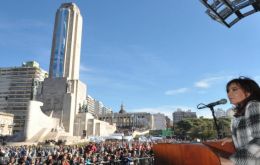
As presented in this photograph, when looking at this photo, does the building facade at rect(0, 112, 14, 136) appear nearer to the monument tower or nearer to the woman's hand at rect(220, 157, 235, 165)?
the monument tower

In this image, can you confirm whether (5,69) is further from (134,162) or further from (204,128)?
(134,162)

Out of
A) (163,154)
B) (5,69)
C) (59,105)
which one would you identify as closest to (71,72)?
(59,105)

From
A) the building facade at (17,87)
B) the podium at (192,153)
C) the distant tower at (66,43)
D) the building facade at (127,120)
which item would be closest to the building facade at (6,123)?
the building facade at (17,87)

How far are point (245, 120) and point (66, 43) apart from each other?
98885 millimetres

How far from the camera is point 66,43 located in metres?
96.9

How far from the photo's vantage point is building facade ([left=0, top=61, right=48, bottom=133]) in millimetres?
135625

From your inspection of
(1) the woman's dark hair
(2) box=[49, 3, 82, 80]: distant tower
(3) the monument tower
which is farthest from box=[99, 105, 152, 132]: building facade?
(1) the woman's dark hair

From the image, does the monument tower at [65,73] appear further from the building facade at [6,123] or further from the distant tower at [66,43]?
the building facade at [6,123]

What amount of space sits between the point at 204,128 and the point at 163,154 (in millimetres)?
94580

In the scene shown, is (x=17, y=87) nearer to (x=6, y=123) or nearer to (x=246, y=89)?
(x=6, y=123)

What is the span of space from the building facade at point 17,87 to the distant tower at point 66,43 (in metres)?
43.8

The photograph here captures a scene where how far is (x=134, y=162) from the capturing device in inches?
705

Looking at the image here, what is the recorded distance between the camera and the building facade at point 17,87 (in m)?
136

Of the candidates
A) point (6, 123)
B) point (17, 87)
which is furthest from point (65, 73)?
point (17, 87)
